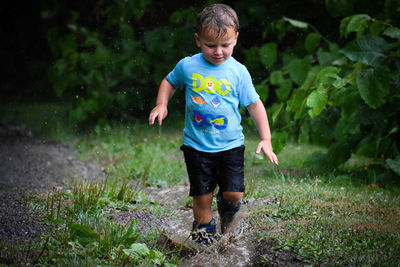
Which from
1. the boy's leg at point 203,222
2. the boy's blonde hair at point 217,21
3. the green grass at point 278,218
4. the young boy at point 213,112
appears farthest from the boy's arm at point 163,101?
the green grass at point 278,218

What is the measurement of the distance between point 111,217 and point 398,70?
8.21 ft

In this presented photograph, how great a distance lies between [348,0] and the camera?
450cm

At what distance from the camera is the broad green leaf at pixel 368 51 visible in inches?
143

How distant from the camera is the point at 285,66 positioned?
15.3 feet

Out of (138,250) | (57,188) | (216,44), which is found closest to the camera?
(138,250)

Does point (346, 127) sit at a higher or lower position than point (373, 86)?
lower

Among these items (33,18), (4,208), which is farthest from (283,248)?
(33,18)

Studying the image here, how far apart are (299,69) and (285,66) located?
0.86ft

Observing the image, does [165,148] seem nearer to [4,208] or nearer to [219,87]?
[4,208]

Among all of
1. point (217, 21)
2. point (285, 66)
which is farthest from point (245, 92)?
point (285, 66)

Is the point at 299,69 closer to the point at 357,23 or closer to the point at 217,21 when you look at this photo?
the point at 357,23

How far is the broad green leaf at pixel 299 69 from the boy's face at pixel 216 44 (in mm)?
1857

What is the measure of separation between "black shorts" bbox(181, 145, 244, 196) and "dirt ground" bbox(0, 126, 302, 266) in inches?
13.5

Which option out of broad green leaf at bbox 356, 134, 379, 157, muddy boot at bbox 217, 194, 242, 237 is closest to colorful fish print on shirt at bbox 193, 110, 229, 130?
muddy boot at bbox 217, 194, 242, 237
